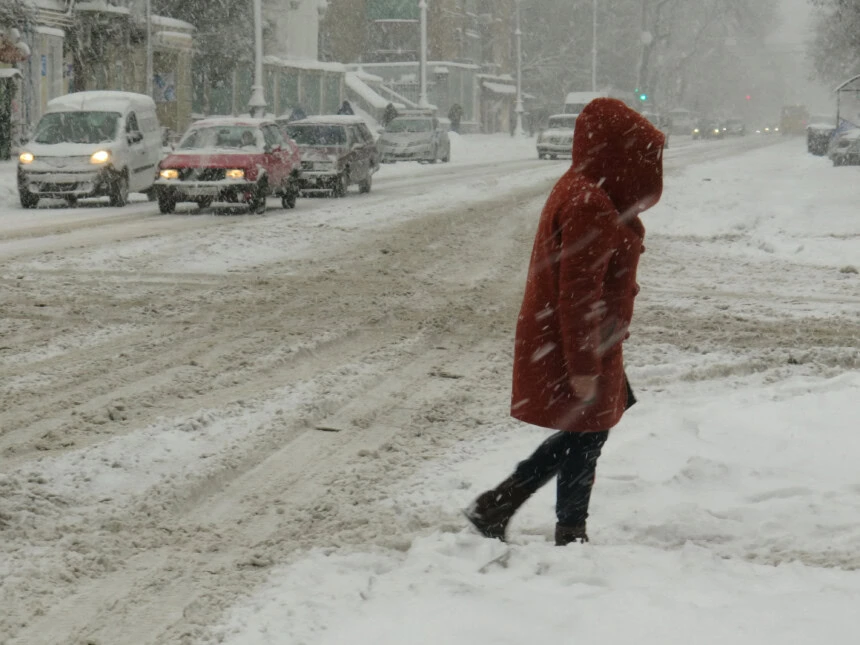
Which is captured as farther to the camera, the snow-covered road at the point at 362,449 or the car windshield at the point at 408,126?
the car windshield at the point at 408,126

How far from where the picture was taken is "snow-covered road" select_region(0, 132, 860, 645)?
14.6 ft

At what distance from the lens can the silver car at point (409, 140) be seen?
4019 centimetres

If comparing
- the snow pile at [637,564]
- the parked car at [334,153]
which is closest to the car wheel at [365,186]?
the parked car at [334,153]

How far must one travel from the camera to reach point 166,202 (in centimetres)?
2064

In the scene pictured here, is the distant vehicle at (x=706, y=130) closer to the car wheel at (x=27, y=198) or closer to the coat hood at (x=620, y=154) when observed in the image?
the car wheel at (x=27, y=198)

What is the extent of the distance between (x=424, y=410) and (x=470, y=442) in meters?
0.76

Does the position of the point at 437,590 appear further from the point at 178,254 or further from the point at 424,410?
the point at 178,254

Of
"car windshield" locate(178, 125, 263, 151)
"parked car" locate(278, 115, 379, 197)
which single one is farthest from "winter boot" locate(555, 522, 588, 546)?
"parked car" locate(278, 115, 379, 197)

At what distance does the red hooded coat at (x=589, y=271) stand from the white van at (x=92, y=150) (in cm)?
1849

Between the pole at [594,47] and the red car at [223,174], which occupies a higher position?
the pole at [594,47]

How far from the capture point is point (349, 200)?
24.0m

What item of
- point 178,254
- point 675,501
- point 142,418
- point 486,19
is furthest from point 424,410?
point 486,19

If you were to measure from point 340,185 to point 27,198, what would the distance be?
5.82m

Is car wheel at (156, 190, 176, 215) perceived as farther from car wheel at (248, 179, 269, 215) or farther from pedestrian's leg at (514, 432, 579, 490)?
pedestrian's leg at (514, 432, 579, 490)
